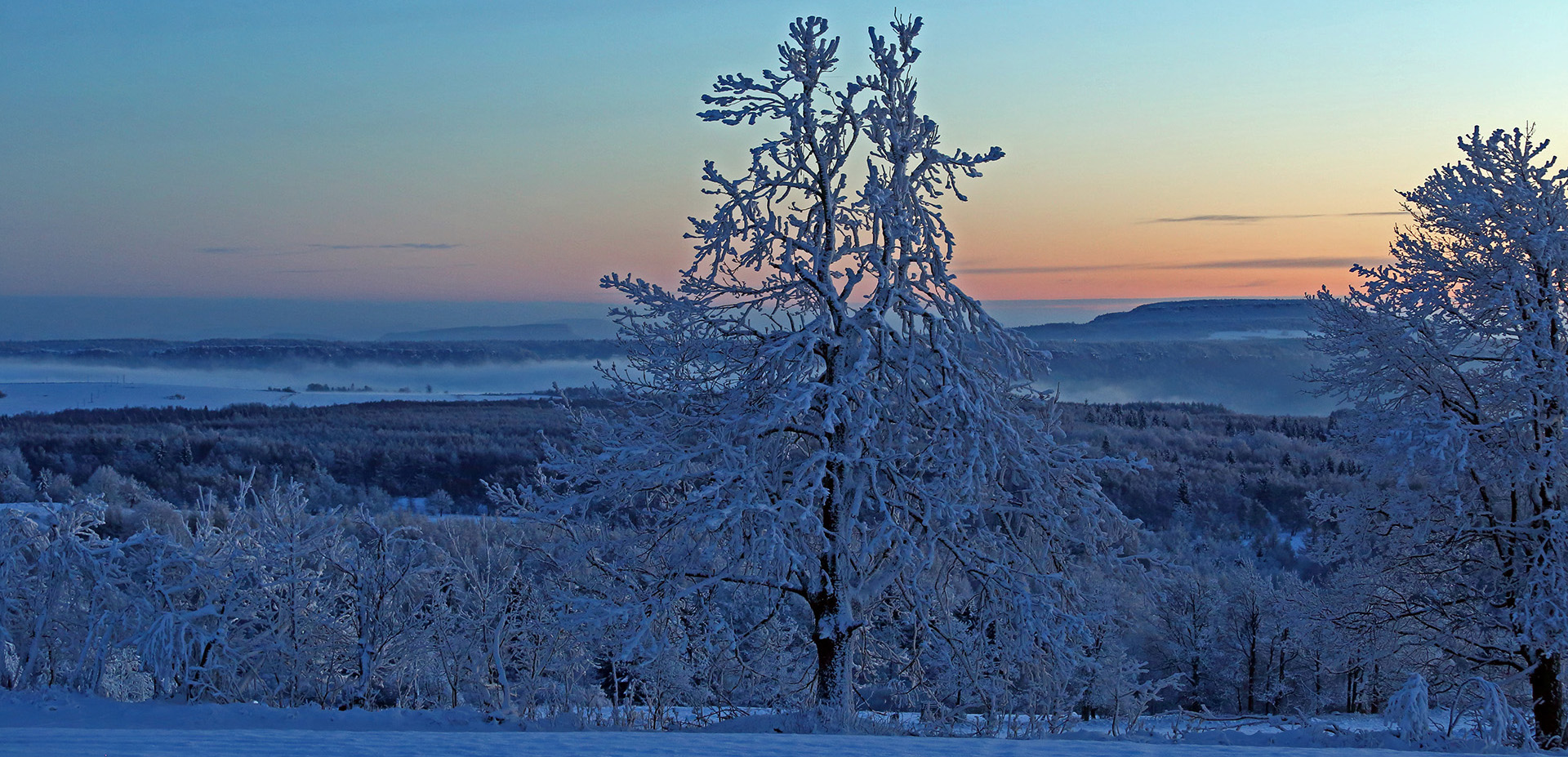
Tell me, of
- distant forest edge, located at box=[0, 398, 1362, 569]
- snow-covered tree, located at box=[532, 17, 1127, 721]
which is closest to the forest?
snow-covered tree, located at box=[532, 17, 1127, 721]

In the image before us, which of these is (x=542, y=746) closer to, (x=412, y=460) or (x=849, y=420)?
(x=849, y=420)

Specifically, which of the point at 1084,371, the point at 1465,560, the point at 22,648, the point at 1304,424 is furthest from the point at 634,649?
the point at 1084,371

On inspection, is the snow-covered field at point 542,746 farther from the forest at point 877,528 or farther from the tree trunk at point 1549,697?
the tree trunk at point 1549,697

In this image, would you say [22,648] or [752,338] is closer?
[752,338]

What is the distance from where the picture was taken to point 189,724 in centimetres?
857

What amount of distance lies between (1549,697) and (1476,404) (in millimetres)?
3799

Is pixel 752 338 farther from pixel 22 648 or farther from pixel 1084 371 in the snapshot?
pixel 1084 371

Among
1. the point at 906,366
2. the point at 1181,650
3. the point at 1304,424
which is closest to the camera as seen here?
the point at 906,366

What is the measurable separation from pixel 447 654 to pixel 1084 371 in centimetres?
10589

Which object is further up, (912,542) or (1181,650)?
(912,542)

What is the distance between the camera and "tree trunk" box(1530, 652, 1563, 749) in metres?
12.8

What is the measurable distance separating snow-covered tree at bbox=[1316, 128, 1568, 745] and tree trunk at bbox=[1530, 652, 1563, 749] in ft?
0.05

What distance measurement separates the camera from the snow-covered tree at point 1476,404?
12.6 metres

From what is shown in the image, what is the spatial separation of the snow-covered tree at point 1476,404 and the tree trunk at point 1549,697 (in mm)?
16
